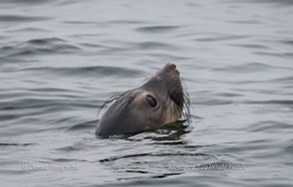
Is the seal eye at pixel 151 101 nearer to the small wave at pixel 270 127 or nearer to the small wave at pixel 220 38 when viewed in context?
the small wave at pixel 270 127

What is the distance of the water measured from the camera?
813 cm

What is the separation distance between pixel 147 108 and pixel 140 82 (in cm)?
320

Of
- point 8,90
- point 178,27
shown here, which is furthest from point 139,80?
point 178,27

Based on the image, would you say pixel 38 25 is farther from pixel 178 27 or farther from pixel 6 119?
pixel 6 119

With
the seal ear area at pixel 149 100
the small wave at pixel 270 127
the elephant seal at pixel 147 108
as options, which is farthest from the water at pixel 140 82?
the seal ear area at pixel 149 100

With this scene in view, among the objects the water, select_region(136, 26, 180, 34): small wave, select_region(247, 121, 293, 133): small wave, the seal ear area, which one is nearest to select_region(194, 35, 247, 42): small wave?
the water

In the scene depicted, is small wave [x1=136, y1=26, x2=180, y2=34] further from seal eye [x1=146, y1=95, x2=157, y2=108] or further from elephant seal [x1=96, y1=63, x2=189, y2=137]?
seal eye [x1=146, y1=95, x2=157, y2=108]

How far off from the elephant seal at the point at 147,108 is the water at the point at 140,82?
7.3 inches

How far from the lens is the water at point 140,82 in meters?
8.13

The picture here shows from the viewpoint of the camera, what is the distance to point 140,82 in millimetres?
13242

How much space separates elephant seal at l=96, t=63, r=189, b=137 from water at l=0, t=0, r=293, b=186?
0.61ft

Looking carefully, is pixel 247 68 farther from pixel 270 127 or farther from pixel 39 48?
pixel 270 127

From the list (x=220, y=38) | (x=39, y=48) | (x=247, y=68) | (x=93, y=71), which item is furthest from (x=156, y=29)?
(x=93, y=71)

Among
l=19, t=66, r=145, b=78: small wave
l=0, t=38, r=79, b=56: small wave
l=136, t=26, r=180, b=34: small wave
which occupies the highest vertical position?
l=136, t=26, r=180, b=34: small wave
